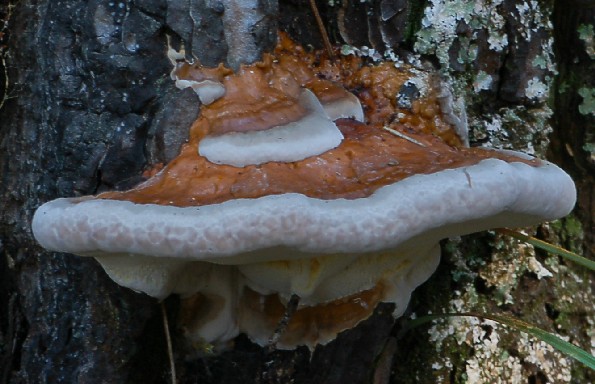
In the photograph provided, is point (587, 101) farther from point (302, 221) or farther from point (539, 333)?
point (302, 221)

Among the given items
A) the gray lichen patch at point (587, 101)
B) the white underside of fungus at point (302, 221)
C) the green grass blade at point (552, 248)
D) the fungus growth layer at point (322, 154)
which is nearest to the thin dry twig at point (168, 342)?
the white underside of fungus at point (302, 221)

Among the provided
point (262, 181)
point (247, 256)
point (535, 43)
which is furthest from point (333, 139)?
point (535, 43)

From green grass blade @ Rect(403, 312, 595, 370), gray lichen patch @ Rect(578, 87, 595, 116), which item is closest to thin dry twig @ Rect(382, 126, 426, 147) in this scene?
green grass blade @ Rect(403, 312, 595, 370)

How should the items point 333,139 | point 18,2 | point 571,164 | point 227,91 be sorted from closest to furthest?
1. point 333,139
2. point 227,91
3. point 18,2
4. point 571,164

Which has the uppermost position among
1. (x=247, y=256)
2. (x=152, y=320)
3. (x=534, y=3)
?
(x=534, y=3)

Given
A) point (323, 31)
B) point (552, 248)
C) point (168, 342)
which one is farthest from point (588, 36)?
point (168, 342)

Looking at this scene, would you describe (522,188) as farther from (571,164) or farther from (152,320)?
(571,164)

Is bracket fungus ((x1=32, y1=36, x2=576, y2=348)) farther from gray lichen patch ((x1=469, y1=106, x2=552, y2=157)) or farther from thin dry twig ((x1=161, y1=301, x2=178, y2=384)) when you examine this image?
gray lichen patch ((x1=469, y1=106, x2=552, y2=157))

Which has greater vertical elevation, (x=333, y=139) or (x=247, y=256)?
(x=333, y=139)
